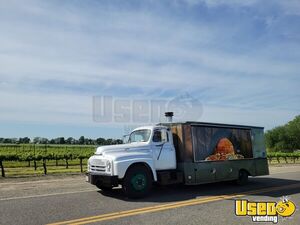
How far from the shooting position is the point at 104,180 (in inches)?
464

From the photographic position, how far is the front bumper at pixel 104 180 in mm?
11516

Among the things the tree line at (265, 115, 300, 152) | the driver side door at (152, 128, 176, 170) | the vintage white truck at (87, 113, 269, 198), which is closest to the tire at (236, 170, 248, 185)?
the vintage white truck at (87, 113, 269, 198)

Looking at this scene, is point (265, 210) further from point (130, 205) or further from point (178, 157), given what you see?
point (178, 157)

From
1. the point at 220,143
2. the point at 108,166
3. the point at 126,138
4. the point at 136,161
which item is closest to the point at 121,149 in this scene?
the point at 136,161

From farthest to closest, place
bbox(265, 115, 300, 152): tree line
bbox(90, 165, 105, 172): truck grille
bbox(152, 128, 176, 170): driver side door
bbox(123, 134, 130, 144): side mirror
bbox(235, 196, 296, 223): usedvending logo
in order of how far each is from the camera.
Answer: bbox(265, 115, 300, 152): tree line < bbox(123, 134, 130, 144): side mirror < bbox(152, 128, 176, 170): driver side door < bbox(90, 165, 105, 172): truck grille < bbox(235, 196, 296, 223): usedvending logo

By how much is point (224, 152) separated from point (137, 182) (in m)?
4.62

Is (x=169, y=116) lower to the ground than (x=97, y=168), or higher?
higher

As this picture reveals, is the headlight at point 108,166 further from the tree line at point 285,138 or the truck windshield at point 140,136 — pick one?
the tree line at point 285,138

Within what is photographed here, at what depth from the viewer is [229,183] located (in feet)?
53.4

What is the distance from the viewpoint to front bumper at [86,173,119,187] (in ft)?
37.8

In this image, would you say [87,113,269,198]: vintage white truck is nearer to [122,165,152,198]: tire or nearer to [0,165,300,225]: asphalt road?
[122,165,152,198]: tire

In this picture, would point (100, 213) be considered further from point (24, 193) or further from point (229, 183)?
point (229, 183)

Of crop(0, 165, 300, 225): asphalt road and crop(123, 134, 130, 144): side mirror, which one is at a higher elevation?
crop(123, 134, 130, 144): side mirror

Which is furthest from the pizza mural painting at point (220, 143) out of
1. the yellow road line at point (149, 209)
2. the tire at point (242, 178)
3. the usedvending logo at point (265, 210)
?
the usedvending logo at point (265, 210)
